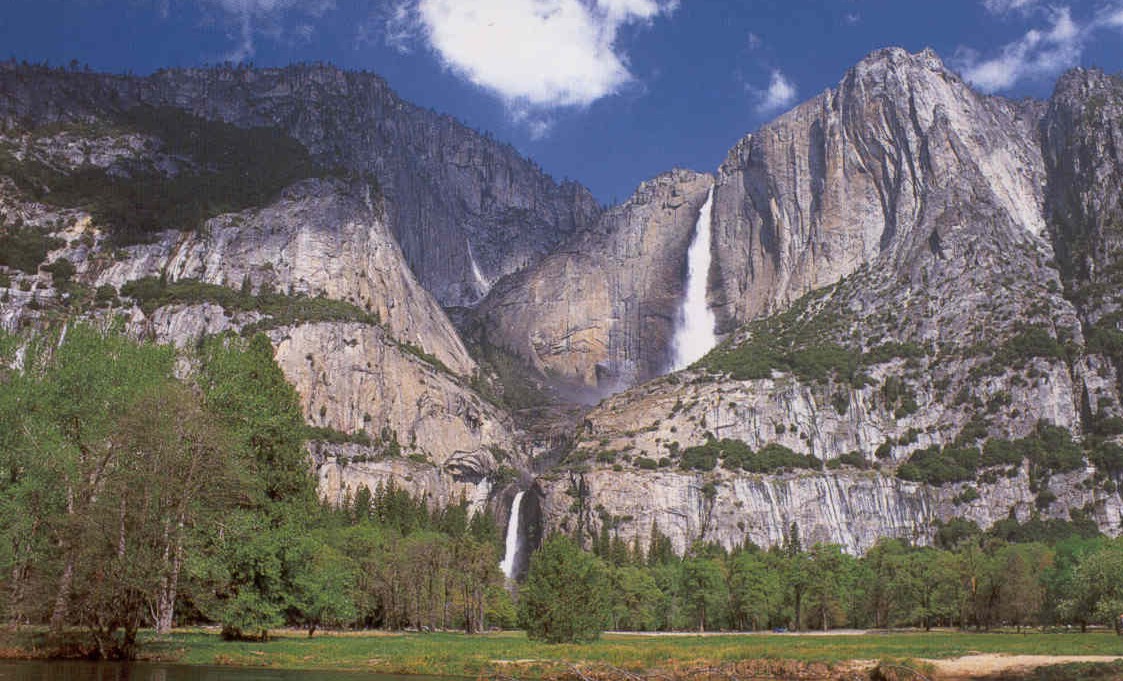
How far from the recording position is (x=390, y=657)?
44312mm

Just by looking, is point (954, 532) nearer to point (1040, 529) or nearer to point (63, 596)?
point (1040, 529)

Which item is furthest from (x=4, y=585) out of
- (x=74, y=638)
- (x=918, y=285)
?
(x=918, y=285)

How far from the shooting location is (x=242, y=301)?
573 feet

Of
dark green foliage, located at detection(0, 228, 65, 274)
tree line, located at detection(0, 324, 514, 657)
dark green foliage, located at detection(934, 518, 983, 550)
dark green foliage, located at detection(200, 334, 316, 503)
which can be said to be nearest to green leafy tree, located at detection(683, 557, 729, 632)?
dark green foliage, located at detection(934, 518, 983, 550)

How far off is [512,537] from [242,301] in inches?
2664

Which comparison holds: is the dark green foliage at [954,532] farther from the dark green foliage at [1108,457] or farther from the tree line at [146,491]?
the tree line at [146,491]

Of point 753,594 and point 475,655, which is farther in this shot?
point 753,594

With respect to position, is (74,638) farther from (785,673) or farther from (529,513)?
(529,513)

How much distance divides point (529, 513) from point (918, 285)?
93.2m

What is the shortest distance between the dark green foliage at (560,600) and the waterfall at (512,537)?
4560 inches

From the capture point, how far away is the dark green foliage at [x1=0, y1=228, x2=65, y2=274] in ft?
547

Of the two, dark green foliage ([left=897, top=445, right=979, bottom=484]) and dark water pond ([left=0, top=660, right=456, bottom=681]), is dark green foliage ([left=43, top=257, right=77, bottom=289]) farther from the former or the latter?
dark green foliage ([left=897, top=445, right=979, bottom=484])

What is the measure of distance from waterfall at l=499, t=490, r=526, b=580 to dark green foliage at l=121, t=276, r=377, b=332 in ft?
153

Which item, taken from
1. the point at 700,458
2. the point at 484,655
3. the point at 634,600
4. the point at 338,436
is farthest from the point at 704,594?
the point at 338,436
